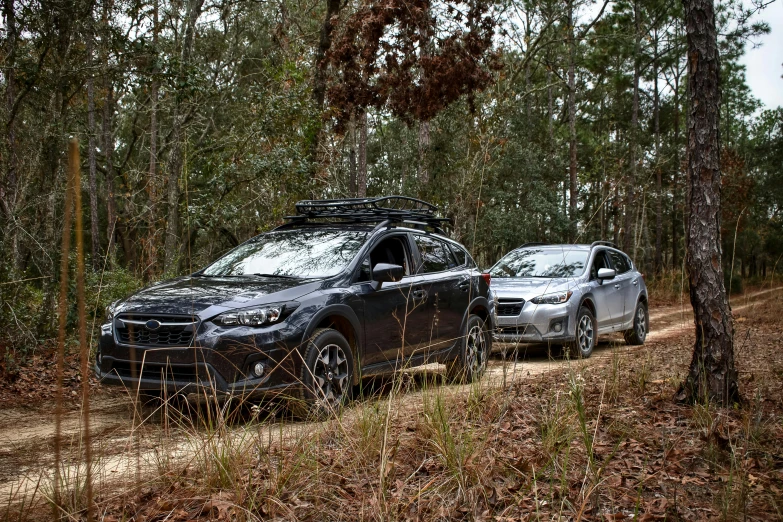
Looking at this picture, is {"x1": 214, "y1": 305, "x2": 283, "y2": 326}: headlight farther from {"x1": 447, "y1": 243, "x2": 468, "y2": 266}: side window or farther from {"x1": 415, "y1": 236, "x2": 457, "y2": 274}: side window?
{"x1": 447, "y1": 243, "x2": 468, "y2": 266}: side window

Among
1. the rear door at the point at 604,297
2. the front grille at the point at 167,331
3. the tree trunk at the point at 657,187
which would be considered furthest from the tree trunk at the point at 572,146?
the front grille at the point at 167,331

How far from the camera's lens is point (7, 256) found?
8.46m

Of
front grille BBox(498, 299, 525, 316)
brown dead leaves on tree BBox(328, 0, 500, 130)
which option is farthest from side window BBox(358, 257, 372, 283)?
brown dead leaves on tree BBox(328, 0, 500, 130)

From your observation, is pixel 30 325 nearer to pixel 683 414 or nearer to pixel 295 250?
pixel 295 250

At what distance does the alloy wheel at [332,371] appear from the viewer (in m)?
5.95

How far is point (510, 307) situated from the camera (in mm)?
10539

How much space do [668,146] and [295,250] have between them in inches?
1386

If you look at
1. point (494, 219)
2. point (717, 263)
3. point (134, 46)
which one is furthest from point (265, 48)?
point (717, 263)

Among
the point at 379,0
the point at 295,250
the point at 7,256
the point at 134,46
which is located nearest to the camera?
the point at 295,250

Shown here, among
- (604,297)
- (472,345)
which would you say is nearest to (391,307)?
(472,345)

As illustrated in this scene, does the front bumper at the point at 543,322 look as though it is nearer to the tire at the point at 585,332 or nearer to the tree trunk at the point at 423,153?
the tire at the point at 585,332

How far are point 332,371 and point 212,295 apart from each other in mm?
1164

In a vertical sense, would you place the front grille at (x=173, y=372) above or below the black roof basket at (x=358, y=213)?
below

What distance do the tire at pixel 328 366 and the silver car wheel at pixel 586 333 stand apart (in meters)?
5.36
